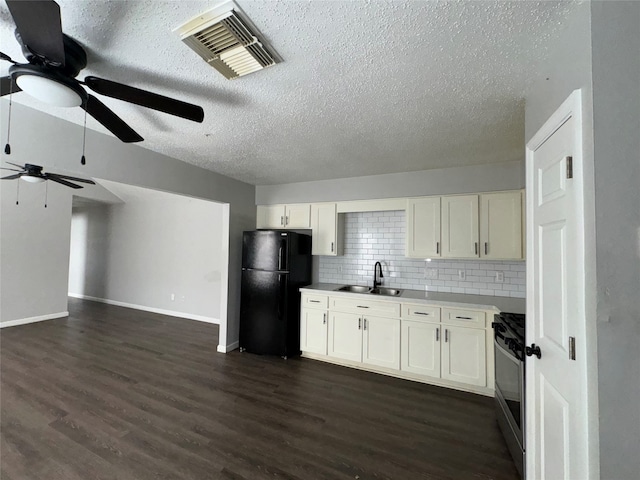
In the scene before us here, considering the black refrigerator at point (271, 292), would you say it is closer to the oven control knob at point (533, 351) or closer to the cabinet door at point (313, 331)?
the cabinet door at point (313, 331)

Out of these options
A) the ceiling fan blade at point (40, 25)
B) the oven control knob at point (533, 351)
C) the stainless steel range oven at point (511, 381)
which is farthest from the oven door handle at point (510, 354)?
the ceiling fan blade at point (40, 25)

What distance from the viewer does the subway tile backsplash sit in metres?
3.16

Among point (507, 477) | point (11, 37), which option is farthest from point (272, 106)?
point (507, 477)

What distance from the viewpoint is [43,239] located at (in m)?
5.37

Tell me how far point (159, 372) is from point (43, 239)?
14.8 feet

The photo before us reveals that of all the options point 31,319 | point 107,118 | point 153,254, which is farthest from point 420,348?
point 31,319

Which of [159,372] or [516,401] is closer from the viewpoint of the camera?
[516,401]

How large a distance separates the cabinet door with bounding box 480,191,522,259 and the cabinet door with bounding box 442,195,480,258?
0.08 m

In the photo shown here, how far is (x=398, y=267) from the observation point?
3672 mm

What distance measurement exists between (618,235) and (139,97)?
2.00 meters

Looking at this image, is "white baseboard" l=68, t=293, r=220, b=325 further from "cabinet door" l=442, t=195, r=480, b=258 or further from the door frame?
the door frame

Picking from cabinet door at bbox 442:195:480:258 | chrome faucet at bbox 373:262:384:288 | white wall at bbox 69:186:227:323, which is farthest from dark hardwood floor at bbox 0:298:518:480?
white wall at bbox 69:186:227:323

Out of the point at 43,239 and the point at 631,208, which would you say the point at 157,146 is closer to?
the point at 631,208

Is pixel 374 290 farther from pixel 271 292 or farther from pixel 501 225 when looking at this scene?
pixel 501 225
